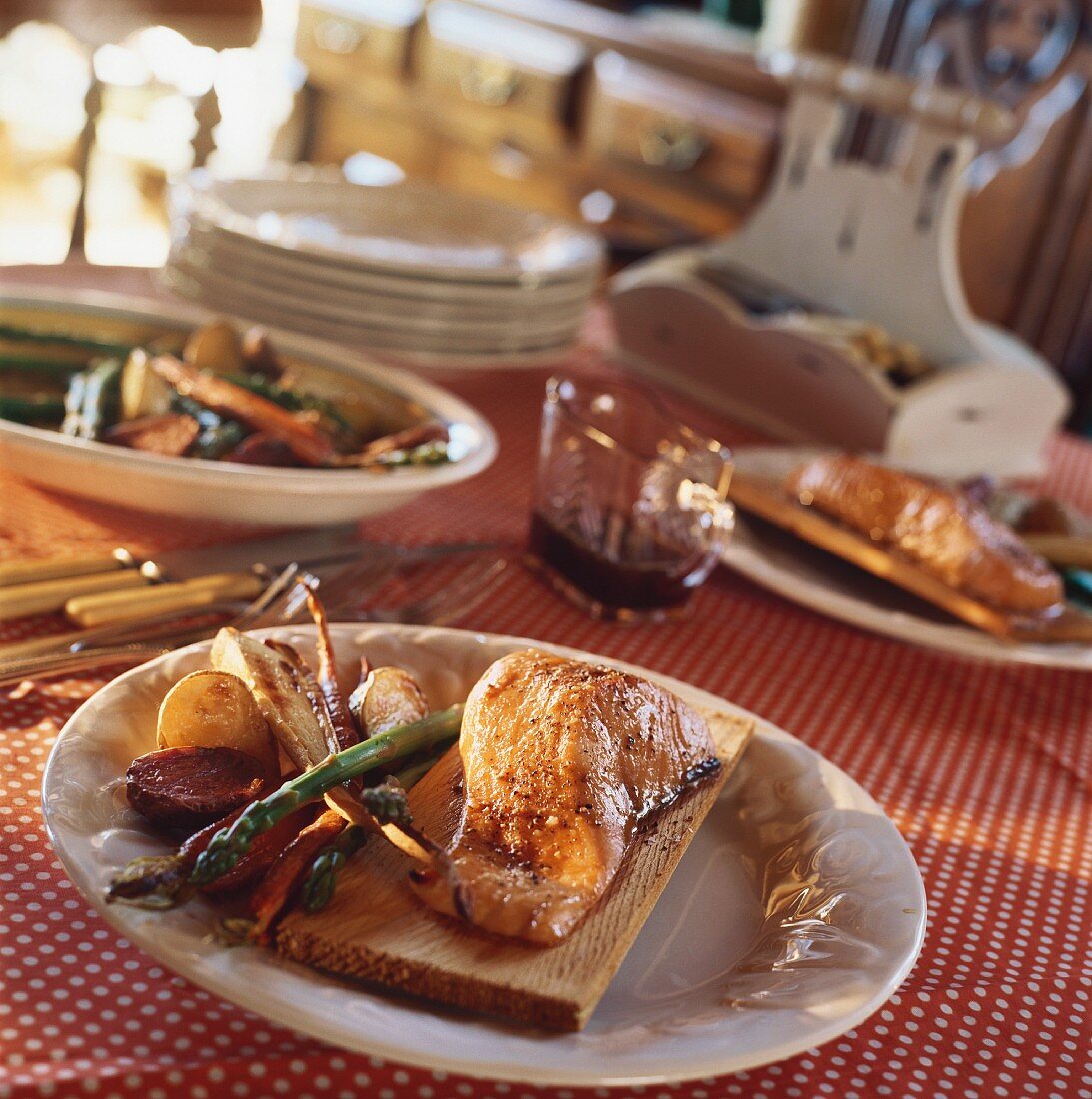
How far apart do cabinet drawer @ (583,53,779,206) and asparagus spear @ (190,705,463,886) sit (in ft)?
9.16

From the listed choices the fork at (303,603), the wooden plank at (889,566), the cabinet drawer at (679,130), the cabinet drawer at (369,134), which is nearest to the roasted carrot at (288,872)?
the fork at (303,603)

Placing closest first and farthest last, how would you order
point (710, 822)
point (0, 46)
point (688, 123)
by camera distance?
1. point (710, 822)
2. point (688, 123)
3. point (0, 46)

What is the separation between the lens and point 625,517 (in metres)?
1.35

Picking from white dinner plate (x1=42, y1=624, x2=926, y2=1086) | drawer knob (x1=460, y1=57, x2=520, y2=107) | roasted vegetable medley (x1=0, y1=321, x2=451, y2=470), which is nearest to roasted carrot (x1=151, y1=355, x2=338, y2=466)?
roasted vegetable medley (x1=0, y1=321, x2=451, y2=470)

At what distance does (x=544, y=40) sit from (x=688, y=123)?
28.0 inches

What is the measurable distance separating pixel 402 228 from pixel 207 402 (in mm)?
960

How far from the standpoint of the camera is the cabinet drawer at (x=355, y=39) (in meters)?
4.34

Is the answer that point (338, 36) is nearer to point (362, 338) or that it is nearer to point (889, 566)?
point (362, 338)

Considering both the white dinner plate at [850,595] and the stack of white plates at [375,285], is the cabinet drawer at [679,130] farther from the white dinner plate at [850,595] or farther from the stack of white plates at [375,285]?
the white dinner plate at [850,595]

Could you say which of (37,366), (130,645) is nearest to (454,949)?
(130,645)

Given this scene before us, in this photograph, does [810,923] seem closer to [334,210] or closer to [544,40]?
[334,210]

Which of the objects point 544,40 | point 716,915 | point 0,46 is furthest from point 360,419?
point 0,46

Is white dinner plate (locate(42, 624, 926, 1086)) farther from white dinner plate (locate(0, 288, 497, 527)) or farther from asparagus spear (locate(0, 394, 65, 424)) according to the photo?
asparagus spear (locate(0, 394, 65, 424))

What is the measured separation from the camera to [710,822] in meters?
0.94
